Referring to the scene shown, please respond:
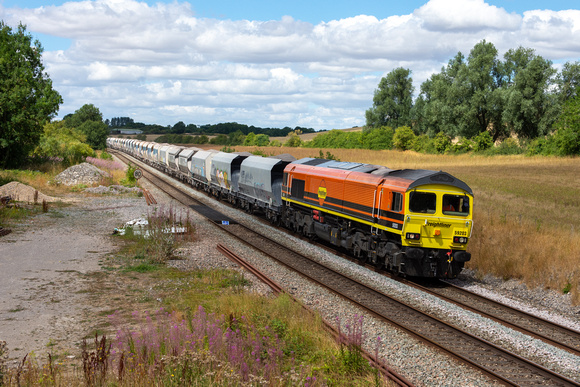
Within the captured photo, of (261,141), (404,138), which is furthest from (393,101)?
(261,141)

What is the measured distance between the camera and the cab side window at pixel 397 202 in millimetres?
16688

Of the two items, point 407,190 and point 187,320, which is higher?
point 407,190

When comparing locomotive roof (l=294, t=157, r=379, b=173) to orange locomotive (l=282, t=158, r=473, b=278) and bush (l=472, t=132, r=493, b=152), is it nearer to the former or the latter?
orange locomotive (l=282, t=158, r=473, b=278)

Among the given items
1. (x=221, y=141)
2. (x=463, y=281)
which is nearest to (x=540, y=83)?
(x=463, y=281)

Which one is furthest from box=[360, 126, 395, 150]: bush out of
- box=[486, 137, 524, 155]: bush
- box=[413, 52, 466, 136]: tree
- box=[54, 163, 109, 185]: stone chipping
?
box=[54, 163, 109, 185]: stone chipping

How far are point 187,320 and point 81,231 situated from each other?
1606 centimetres

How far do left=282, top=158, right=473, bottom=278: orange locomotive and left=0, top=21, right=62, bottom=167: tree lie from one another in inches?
1345

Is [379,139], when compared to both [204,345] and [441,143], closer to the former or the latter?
[441,143]

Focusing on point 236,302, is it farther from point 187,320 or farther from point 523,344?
point 523,344

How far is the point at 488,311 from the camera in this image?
46.1ft

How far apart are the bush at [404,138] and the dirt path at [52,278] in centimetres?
6715

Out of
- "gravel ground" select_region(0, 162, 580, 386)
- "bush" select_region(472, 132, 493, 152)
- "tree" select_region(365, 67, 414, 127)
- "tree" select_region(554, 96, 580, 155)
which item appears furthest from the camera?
"tree" select_region(365, 67, 414, 127)

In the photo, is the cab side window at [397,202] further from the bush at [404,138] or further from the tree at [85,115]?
the tree at [85,115]

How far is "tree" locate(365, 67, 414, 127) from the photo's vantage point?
10269cm
